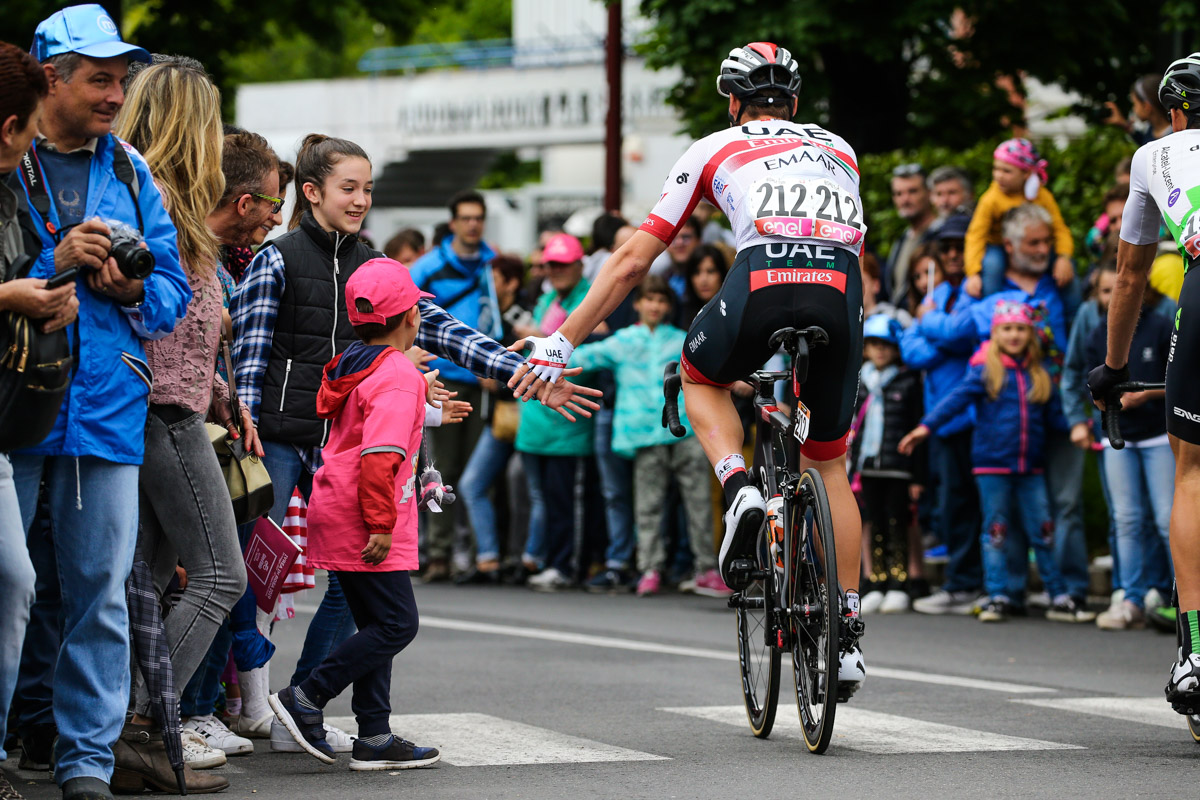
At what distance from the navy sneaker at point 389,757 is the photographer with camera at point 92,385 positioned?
40.4 inches

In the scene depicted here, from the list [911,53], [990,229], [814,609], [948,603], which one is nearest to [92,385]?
[814,609]

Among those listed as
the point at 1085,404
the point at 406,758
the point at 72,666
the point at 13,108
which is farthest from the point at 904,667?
the point at 13,108

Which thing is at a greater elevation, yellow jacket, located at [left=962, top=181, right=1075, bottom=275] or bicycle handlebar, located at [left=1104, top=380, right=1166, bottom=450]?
yellow jacket, located at [left=962, top=181, right=1075, bottom=275]

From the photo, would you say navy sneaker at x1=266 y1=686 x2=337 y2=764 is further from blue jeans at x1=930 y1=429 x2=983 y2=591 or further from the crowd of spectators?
blue jeans at x1=930 y1=429 x2=983 y2=591

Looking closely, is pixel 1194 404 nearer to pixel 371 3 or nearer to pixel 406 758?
pixel 406 758

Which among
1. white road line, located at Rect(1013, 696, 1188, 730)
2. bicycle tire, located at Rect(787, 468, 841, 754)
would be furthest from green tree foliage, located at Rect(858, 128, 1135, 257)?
bicycle tire, located at Rect(787, 468, 841, 754)

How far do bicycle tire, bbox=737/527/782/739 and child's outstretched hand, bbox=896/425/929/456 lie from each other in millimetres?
4959

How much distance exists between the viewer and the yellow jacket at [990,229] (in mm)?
12156

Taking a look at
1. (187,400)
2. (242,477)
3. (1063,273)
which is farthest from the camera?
(1063,273)

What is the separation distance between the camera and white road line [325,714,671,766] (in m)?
6.20

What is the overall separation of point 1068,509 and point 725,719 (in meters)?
5.02

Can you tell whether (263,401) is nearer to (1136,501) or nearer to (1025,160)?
(1136,501)

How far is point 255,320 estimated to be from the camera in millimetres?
6645

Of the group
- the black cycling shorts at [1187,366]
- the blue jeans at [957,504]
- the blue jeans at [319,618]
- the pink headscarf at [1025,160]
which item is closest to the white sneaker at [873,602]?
the blue jeans at [957,504]
